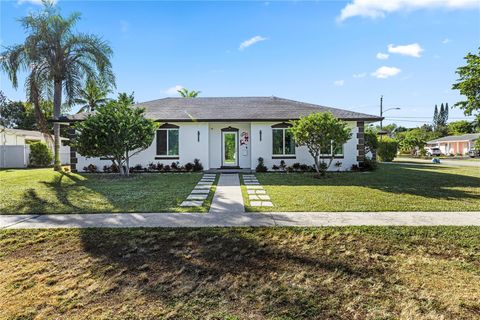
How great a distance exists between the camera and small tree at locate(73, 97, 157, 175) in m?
11.5

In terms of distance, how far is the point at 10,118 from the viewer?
145 ft

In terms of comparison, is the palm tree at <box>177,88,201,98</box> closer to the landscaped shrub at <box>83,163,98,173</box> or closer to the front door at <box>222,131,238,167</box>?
the front door at <box>222,131,238,167</box>

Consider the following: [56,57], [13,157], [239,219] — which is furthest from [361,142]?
[13,157]

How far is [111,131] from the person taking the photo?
11.5m

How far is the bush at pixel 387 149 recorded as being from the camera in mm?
26812

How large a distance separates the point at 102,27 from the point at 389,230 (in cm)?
1656

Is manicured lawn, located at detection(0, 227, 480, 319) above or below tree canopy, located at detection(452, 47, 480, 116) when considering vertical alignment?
below

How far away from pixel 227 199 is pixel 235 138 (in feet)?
28.8

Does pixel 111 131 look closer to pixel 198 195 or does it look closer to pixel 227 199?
pixel 198 195

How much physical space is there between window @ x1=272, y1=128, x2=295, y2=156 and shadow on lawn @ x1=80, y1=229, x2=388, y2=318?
1075 cm

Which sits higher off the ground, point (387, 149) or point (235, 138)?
point (235, 138)

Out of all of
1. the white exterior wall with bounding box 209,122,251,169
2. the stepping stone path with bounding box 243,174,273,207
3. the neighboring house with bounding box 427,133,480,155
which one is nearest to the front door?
the white exterior wall with bounding box 209,122,251,169

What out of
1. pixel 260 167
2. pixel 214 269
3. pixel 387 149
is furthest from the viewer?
pixel 387 149

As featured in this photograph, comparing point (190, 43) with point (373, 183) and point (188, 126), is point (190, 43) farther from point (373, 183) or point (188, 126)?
point (373, 183)
